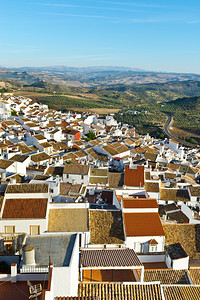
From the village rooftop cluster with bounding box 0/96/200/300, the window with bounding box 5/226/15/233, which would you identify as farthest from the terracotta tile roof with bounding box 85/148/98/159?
the window with bounding box 5/226/15/233

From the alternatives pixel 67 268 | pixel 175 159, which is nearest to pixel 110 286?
pixel 67 268

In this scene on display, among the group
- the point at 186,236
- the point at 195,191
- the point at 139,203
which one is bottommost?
the point at 195,191

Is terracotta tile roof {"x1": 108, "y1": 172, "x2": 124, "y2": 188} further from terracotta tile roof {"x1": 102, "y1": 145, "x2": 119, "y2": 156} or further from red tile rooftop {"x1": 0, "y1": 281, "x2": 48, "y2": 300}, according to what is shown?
red tile rooftop {"x1": 0, "y1": 281, "x2": 48, "y2": 300}

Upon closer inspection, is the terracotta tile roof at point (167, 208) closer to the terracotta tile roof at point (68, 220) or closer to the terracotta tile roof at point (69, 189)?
the terracotta tile roof at point (69, 189)

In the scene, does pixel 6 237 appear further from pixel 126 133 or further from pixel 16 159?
pixel 126 133

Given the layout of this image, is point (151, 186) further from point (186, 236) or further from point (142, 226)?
point (142, 226)

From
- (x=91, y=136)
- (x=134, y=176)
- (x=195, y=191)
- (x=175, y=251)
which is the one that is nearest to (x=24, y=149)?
(x=134, y=176)

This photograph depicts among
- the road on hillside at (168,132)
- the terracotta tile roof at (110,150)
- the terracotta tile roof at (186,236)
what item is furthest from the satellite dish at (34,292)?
the road on hillside at (168,132)
